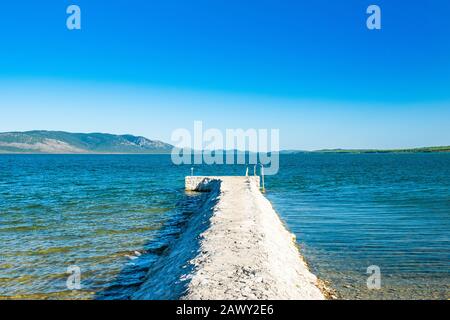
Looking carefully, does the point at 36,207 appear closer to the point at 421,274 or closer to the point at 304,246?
the point at 304,246

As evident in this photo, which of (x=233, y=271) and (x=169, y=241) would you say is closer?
(x=233, y=271)

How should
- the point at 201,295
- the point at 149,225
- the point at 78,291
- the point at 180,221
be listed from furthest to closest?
1. the point at 180,221
2. the point at 149,225
3. the point at 78,291
4. the point at 201,295

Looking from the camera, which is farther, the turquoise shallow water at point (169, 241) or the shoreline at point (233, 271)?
the turquoise shallow water at point (169, 241)

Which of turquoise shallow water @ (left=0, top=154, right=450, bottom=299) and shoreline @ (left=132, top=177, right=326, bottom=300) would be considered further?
turquoise shallow water @ (left=0, top=154, right=450, bottom=299)

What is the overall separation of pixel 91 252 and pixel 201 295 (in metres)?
10.0

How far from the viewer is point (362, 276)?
12.6 m

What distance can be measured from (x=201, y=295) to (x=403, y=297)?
6.20 metres

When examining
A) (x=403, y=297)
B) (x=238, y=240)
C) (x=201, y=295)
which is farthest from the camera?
(x=238, y=240)

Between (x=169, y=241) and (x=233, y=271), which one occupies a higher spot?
(x=233, y=271)

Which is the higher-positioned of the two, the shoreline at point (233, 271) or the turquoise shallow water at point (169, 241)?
the shoreline at point (233, 271)

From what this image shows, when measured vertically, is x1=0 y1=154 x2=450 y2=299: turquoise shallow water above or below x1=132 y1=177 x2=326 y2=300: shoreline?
below

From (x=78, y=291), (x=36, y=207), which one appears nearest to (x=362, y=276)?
(x=78, y=291)
